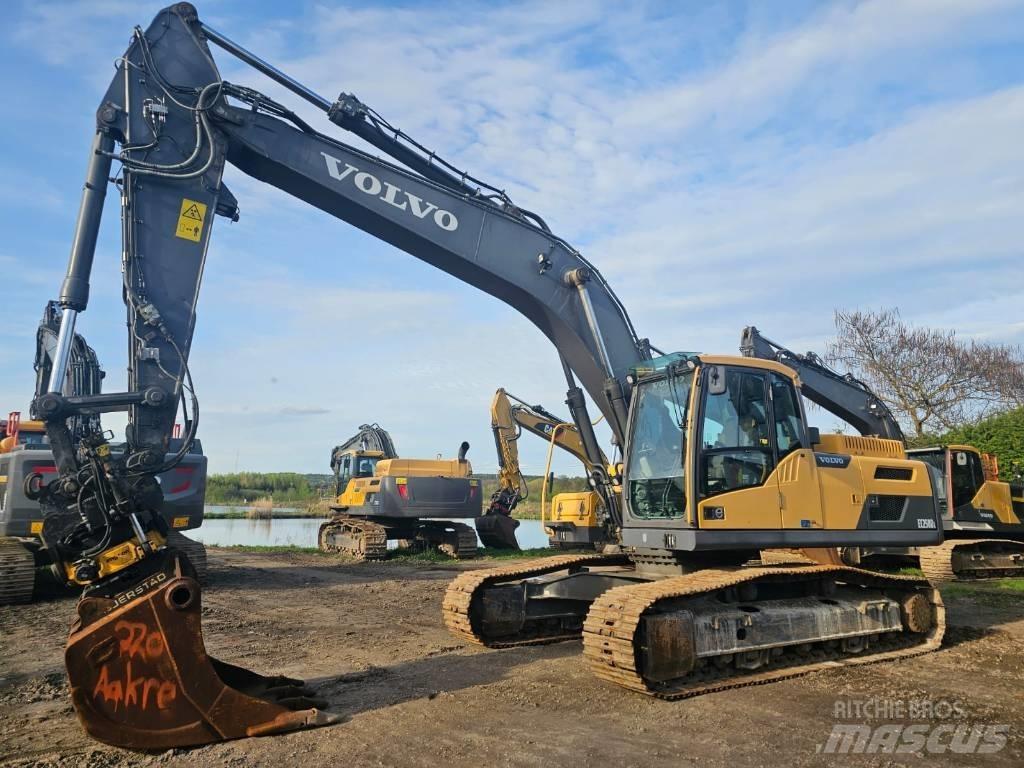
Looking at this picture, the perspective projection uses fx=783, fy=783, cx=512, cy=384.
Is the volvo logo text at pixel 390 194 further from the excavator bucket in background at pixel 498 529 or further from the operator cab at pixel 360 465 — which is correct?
the operator cab at pixel 360 465

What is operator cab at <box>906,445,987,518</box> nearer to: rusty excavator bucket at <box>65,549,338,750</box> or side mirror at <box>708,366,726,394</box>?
side mirror at <box>708,366,726,394</box>

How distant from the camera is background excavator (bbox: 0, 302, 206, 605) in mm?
9141

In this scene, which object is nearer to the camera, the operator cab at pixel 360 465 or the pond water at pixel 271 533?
the operator cab at pixel 360 465

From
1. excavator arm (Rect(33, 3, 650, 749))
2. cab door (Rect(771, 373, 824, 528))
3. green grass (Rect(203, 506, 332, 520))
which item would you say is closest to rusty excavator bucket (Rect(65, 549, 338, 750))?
excavator arm (Rect(33, 3, 650, 749))

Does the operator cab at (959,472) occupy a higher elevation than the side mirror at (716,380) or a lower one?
lower

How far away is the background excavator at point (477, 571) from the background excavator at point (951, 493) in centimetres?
397

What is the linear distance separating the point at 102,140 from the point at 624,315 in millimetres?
5529

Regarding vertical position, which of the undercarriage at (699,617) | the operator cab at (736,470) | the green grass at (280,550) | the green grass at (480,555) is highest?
the operator cab at (736,470)

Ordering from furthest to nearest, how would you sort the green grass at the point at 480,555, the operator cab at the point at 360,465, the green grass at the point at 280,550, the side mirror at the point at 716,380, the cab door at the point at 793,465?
the operator cab at the point at 360,465, the green grass at the point at 280,550, the green grass at the point at 480,555, the cab door at the point at 793,465, the side mirror at the point at 716,380

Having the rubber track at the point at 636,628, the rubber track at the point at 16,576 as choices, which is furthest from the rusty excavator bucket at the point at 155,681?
the rubber track at the point at 16,576

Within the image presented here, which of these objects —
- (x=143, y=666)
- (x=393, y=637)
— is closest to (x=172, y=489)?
(x=393, y=637)

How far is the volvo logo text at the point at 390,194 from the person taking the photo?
7.91m

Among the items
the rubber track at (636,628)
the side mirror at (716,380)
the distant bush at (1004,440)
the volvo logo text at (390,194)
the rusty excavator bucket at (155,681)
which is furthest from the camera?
the distant bush at (1004,440)

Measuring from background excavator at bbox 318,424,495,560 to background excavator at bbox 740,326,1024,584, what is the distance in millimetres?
8181
